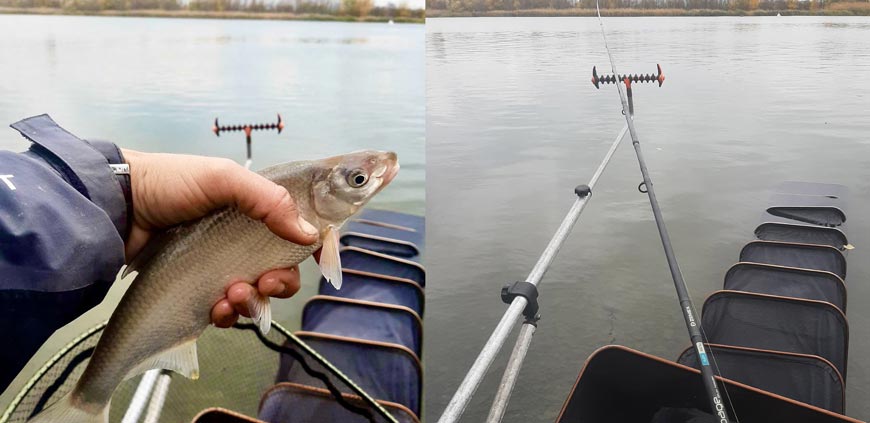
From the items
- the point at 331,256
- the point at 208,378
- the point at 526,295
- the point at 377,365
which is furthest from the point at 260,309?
the point at 377,365

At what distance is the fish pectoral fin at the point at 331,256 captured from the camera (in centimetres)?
118

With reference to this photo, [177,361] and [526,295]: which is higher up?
[177,361]

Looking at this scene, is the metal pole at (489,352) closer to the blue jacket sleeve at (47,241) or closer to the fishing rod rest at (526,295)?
the fishing rod rest at (526,295)

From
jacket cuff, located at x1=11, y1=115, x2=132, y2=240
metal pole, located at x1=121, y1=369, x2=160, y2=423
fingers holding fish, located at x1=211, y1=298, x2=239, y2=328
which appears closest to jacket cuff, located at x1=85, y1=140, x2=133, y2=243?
jacket cuff, located at x1=11, y1=115, x2=132, y2=240

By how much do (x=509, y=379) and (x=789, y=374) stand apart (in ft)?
4.78

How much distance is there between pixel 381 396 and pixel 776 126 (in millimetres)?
18083

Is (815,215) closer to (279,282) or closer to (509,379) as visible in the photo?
(509,379)

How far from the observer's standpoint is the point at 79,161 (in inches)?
41.3

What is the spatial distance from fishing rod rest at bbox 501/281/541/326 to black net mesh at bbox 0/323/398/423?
728mm

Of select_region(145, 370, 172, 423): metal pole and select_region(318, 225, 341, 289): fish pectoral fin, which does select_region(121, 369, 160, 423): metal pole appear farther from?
select_region(318, 225, 341, 289): fish pectoral fin

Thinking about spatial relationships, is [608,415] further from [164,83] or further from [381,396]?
[164,83]

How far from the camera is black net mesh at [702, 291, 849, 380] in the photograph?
316cm

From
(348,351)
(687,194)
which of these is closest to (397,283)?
(348,351)

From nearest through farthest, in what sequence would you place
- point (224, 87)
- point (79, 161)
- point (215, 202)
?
point (79, 161)
point (215, 202)
point (224, 87)
